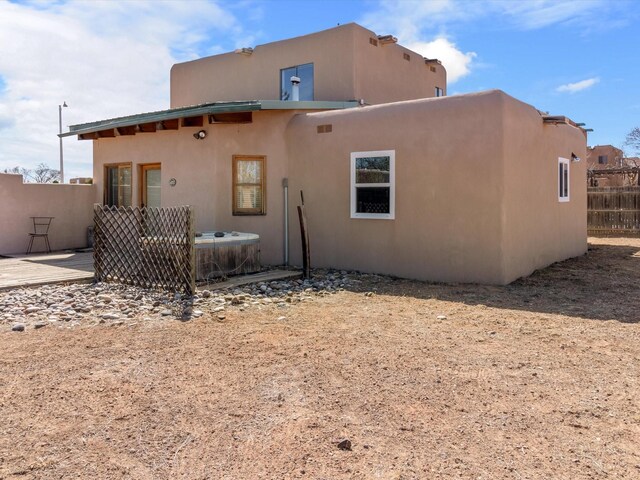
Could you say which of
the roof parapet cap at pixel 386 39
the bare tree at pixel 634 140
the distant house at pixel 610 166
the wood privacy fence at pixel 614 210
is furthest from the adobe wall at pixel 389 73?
the bare tree at pixel 634 140

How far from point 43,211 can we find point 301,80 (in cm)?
751

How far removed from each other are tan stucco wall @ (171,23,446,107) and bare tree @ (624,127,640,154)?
21.8 meters

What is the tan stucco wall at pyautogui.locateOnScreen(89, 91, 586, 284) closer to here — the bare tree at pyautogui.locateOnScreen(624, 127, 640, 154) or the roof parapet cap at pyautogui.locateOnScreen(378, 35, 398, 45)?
the roof parapet cap at pyautogui.locateOnScreen(378, 35, 398, 45)

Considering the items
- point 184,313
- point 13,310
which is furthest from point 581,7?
point 13,310

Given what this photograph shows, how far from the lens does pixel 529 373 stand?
3992 millimetres

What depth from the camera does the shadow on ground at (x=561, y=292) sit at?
6337 millimetres

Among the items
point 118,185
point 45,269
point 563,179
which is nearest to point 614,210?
point 563,179

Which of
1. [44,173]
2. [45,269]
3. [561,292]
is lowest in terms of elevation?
[561,292]

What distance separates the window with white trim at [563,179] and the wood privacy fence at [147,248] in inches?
323

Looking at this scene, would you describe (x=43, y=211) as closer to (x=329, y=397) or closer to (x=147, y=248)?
(x=147, y=248)

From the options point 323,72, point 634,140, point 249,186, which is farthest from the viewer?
point 634,140

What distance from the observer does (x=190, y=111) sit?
31.3 feet

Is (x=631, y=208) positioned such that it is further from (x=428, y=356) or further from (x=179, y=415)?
(x=179, y=415)

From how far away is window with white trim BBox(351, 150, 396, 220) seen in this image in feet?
28.7
